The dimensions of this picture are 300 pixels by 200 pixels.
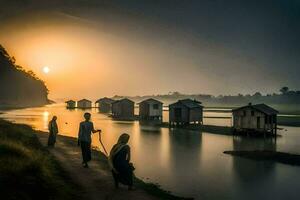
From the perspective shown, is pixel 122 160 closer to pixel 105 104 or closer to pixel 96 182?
pixel 96 182

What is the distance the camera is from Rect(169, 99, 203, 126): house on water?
6569cm

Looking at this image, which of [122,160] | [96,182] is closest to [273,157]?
[96,182]

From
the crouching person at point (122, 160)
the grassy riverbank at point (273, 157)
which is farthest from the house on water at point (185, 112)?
the crouching person at point (122, 160)

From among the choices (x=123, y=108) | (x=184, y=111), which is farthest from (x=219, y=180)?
(x=123, y=108)

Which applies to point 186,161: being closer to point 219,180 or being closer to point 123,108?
point 219,180

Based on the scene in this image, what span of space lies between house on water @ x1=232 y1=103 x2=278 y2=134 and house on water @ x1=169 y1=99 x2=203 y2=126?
47.8 feet

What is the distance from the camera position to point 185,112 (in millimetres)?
65812

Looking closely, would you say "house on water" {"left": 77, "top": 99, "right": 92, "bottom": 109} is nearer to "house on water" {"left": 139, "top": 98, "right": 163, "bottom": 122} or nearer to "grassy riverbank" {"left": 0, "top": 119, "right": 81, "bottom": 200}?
"house on water" {"left": 139, "top": 98, "right": 163, "bottom": 122}

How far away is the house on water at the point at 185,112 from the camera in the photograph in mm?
65688

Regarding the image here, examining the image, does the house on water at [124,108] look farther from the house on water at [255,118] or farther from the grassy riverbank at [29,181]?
the grassy riverbank at [29,181]

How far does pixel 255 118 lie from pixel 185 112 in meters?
18.3

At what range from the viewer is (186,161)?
30.7 meters

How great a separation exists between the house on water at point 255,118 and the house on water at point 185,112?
1458 cm

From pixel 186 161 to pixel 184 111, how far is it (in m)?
35.4
